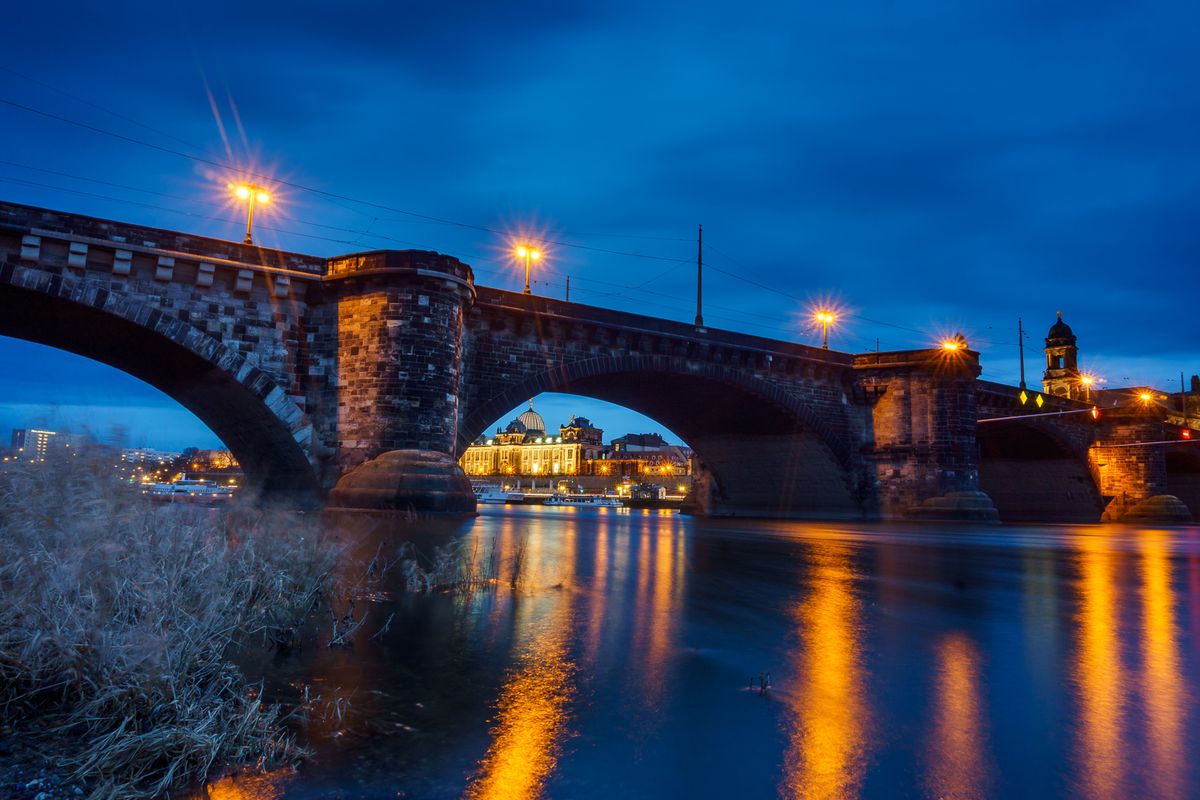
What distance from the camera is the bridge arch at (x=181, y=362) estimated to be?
904 inches

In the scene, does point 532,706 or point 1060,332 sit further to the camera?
point 1060,332

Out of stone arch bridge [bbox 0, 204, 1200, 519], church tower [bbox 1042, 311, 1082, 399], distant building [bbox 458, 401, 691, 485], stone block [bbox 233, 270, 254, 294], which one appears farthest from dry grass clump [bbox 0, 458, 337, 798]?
distant building [bbox 458, 401, 691, 485]

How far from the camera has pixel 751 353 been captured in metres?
39.2

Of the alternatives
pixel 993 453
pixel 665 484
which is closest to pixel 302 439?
pixel 993 453

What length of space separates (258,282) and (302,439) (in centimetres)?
527

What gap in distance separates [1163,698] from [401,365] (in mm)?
23465

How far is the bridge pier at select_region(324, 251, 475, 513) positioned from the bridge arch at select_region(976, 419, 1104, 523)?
4471cm

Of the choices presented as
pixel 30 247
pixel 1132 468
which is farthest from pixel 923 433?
pixel 30 247

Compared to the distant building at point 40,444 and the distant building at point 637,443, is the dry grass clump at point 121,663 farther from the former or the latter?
the distant building at point 637,443

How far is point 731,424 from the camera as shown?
4744 centimetres

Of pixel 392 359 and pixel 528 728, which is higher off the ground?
pixel 392 359

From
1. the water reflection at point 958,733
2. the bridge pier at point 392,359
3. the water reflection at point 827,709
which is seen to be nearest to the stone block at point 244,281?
the bridge pier at point 392,359

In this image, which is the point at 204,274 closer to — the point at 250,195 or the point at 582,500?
the point at 250,195

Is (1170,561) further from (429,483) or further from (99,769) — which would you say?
(99,769)
